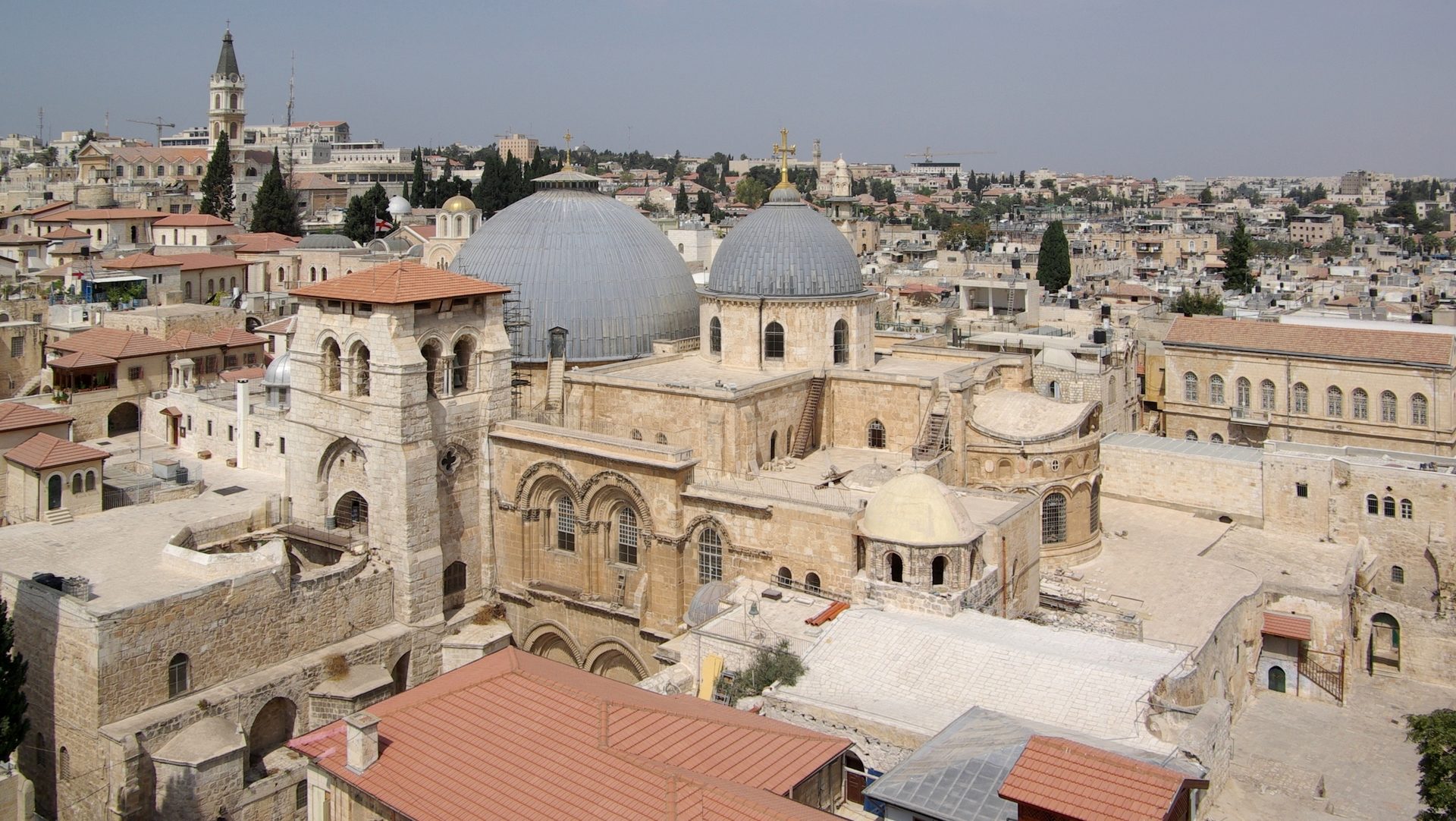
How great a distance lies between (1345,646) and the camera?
26969 mm

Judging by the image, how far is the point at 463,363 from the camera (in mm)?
26219

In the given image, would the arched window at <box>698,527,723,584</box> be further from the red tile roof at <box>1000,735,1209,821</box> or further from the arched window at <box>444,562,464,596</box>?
the red tile roof at <box>1000,735,1209,821</box>

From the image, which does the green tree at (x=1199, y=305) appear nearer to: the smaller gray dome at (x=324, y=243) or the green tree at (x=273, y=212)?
the smaller gray dome at (x=324, y=243)

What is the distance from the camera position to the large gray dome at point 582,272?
30.0m

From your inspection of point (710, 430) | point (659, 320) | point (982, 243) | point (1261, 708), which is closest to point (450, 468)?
point (710, 430)

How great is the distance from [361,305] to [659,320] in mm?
8897

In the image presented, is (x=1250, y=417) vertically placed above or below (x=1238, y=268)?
below

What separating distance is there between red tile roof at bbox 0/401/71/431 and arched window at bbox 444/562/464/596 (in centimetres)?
1149

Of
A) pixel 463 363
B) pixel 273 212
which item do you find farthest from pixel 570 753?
pixel 273 212

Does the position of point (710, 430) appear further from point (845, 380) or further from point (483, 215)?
point (483, 215)

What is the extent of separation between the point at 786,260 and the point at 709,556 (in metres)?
8.54

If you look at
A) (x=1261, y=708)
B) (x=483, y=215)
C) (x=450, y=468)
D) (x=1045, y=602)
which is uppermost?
(x=483, y=215)

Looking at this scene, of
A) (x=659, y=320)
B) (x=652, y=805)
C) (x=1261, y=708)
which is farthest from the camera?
(x=659, y=320)

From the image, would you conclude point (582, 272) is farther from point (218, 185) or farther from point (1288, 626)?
point (218, 185)
